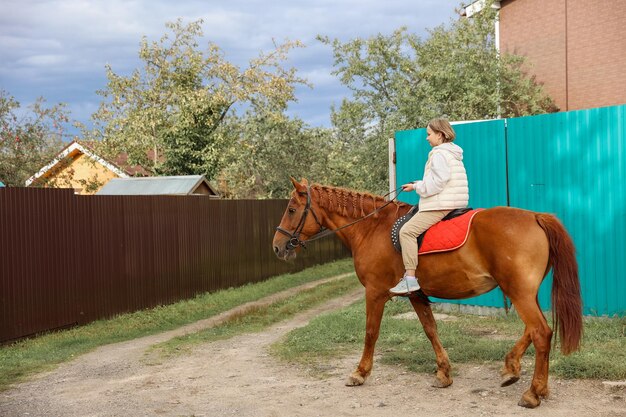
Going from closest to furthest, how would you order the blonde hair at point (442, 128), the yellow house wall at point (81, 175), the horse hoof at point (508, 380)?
the horse hoof at point (508, 380)
the blonde hair at point (442, 128)
the yellow house wall at point (81, 175)

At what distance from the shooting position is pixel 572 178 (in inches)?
353

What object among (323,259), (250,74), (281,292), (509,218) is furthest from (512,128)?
(250,74)

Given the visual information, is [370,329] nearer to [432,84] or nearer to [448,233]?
[448,233]

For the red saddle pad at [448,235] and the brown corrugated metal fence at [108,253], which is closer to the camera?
the red saddle pad at [448,235]

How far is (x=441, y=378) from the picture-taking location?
6.09 m

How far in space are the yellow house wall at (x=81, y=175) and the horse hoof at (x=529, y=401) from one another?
71.1 feet

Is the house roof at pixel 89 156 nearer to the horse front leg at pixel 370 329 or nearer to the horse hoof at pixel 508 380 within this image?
the horse front leg at pixel 370 329

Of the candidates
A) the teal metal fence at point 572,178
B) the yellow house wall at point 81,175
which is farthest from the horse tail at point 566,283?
the yellow house wall at point 81,175

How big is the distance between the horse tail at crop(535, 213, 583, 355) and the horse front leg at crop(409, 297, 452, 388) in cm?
111

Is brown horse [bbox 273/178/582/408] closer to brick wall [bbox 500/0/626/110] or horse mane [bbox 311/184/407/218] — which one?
horse mane [bbox 311/184/407/218]

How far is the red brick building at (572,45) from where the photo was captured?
1650 cm

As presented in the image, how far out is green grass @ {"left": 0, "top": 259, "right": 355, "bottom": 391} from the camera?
324 inches

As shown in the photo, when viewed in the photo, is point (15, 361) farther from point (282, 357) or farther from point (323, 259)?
point (323, 259)

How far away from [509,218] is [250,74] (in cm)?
2283
